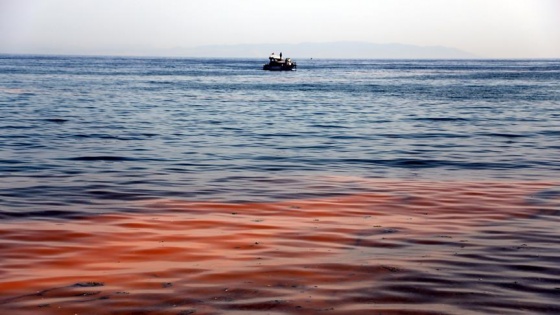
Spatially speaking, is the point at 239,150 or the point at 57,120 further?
the point at 57,120

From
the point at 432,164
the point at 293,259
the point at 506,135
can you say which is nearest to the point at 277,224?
the point at 293,259

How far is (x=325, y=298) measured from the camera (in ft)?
20.4

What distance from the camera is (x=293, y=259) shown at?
7.54 m

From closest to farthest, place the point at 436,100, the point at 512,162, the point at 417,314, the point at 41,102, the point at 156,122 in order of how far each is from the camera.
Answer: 1. the point at 417,314
2. the point at 512,162
3. the point at 156,122
4. the point at 41,102
5. the point at 436,100

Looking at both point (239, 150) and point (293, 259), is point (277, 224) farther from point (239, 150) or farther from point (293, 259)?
point (239, 150)

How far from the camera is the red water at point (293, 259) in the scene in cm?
612

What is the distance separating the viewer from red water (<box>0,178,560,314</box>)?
20.1 ft

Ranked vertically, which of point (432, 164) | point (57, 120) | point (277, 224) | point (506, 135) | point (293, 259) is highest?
point (293, 259)

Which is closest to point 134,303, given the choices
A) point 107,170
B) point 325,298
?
point 325,298

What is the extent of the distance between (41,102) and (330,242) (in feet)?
104

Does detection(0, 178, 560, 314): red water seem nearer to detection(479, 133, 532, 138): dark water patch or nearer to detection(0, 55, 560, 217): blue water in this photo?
detection(0, 55, 560, 217): blue water

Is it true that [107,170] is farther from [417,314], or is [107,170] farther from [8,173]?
[417,314]

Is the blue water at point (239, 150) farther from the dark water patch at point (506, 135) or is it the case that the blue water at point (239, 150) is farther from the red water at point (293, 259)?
the red water at point (293, 259)

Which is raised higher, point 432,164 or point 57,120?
point 432,164
